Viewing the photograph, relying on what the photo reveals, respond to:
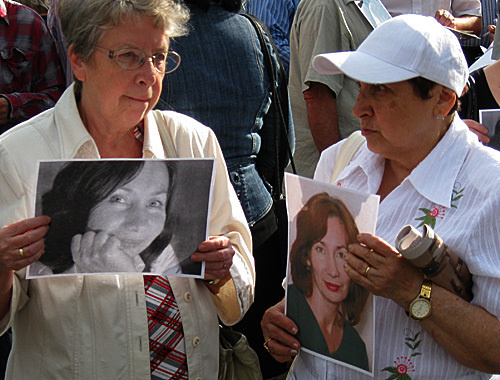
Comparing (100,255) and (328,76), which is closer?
(100,255)

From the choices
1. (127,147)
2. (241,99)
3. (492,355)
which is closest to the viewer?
(492,355)

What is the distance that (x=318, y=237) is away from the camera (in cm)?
214

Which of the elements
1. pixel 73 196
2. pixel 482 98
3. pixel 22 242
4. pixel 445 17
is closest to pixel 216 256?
pixel 73 196

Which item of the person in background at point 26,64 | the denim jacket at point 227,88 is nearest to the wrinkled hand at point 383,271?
the denim jacket at point 227,88

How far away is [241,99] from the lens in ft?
10.6

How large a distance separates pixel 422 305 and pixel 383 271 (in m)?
0.16

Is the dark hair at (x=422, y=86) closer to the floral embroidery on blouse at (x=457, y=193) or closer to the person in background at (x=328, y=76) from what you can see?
the floral embroidery on blouse at (x=457, y=193)

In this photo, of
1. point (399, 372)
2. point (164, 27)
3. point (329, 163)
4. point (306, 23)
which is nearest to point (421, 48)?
point (329, 163)

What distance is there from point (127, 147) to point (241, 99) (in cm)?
→ 91

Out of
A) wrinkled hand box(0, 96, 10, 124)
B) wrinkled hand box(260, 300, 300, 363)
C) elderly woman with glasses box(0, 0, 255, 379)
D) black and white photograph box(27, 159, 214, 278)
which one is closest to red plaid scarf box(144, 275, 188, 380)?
elderly woman with glasses box(0, 0, 255, 379)

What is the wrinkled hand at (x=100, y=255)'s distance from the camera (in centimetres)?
211

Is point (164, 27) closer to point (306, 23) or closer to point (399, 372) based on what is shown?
point (399, 372)

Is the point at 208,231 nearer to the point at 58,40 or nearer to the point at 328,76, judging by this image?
the point at 328,76

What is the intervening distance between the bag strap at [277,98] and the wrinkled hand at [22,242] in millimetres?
1622
